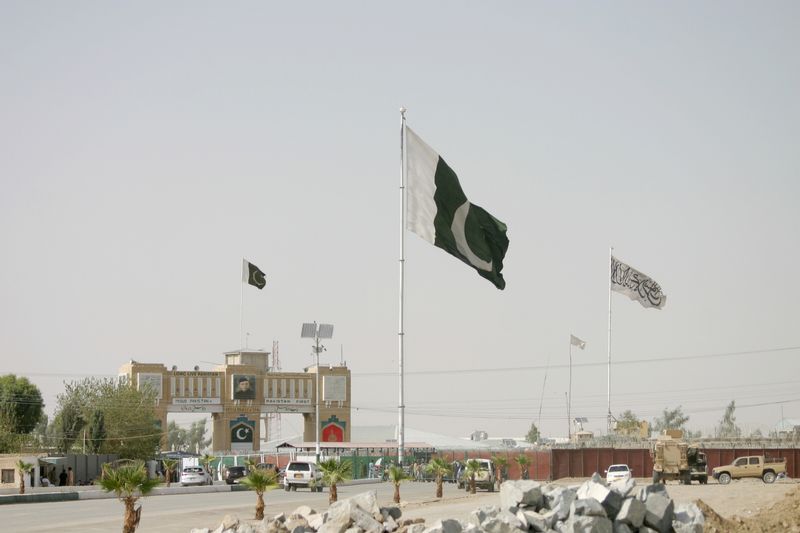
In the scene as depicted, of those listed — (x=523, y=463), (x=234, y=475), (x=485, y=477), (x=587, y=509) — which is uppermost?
(x=587, y=509)

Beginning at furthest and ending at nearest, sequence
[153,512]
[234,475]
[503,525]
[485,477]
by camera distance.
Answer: [234,475]
[485,477]
[153,512]
[503,525]

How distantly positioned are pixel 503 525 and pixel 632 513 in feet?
8.07

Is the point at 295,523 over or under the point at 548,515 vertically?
under

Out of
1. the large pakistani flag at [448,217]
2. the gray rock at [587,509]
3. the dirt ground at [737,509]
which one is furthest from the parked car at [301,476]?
the gray rock at [587,509]

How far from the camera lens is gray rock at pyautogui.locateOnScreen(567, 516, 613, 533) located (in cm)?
1938

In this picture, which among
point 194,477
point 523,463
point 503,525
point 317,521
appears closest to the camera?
point 503,525

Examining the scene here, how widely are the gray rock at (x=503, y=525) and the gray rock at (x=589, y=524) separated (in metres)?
0.81

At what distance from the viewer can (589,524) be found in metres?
19.5

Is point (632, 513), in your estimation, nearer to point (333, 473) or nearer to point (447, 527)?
point (447, 527)

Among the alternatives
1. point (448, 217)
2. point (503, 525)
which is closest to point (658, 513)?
point (503, 525)

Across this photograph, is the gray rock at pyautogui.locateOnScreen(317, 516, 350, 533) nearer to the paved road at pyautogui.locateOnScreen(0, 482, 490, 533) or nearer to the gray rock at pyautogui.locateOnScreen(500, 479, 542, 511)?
the gray rock at pyautogui.locateOnScreen(500, 479, 542, 511)

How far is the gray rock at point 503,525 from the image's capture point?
19.3 m

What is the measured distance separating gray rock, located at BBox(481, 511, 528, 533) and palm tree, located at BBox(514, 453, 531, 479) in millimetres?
48206

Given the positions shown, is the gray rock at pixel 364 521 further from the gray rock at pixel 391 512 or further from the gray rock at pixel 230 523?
the gray rock at pixel 230 523
